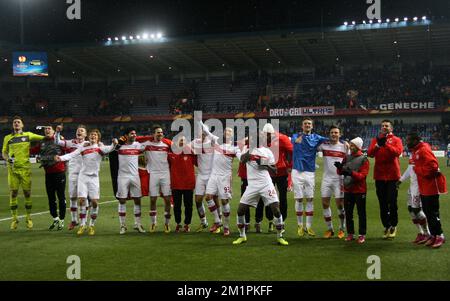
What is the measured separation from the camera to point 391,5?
43125 mm

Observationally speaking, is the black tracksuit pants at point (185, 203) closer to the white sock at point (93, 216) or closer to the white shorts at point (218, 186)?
the white shorts at point (218, 186)

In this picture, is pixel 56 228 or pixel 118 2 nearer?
pixel 56 228

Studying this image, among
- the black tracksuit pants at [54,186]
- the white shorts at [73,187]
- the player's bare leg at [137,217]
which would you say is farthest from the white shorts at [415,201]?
the black tracksuit pants at [54,186]

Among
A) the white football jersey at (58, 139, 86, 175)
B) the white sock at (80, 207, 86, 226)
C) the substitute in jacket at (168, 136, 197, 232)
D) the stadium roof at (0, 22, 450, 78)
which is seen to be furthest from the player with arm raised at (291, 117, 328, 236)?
the stadium roof at (0, 22, 450, 78)

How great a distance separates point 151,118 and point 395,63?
28.0 m

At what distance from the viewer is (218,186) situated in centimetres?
1009

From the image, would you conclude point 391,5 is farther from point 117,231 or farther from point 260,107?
point 117,231

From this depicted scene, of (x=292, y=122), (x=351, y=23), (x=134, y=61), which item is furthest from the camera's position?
(x=134, y=61)

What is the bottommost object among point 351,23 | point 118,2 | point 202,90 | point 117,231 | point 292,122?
point 117,231

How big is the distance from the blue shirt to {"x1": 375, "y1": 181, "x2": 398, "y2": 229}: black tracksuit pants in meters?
1.43

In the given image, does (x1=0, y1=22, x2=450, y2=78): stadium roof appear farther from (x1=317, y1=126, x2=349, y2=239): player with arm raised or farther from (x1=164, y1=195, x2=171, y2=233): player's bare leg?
(x1=164, y1=195, x2=171, y2=233): player's bare leg

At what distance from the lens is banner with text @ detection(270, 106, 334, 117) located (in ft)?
157

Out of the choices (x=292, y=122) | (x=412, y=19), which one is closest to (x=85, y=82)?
(x=292, y=122)

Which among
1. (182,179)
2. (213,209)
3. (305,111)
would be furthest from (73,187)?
(305,111)
